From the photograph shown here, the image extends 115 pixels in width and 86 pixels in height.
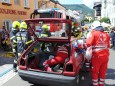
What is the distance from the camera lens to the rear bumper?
5.55 m

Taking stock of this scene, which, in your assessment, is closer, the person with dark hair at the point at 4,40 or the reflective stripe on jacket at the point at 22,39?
the reflective stripe on jacket at the point at 22,39

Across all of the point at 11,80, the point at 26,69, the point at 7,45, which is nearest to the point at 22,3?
the point at 7,45

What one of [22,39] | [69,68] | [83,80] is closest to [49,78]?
[69,68]

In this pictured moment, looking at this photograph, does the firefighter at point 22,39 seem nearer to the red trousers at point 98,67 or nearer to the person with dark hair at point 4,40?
the red trousers at point 98,67

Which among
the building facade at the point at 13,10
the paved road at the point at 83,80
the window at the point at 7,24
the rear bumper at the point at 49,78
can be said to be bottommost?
the paved road at the point at 83,80

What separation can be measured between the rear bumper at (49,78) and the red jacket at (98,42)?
2.96 feet

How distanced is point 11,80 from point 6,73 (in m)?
1.02

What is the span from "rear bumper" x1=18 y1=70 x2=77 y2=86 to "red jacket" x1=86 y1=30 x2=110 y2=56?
2.96 feet

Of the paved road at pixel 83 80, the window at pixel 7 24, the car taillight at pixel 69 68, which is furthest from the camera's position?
the window at pixel 7 24

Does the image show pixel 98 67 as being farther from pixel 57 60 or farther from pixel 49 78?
pixel 49 78

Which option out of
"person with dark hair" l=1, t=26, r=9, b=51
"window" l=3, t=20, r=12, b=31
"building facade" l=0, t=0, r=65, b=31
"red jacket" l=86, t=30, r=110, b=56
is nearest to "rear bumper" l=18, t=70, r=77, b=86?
"red jacket" l=86, t=30, r=110, b=56

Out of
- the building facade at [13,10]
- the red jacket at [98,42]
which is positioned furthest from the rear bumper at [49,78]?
the building facade at [13,10]

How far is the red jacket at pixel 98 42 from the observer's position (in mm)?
5852

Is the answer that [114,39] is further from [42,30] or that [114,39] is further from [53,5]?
[53,5]
